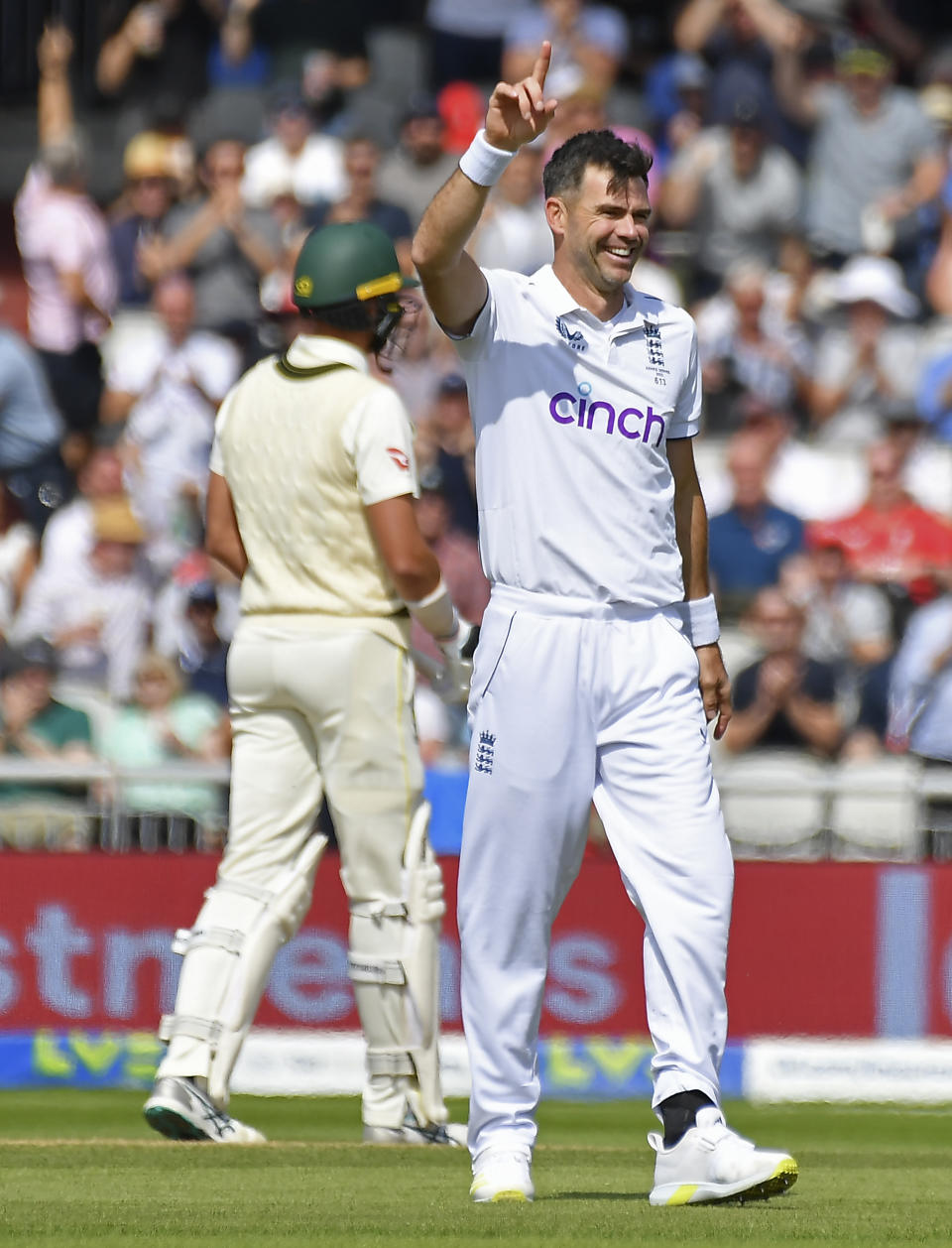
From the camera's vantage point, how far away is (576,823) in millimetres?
5445

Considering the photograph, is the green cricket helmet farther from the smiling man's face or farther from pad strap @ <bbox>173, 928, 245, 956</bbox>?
pad strap @ <bbox>173, 928, 245, 956</bbox>

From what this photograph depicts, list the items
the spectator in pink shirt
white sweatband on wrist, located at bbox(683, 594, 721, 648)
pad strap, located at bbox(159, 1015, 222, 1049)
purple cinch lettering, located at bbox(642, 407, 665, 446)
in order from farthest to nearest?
the spectator in pink shirt
pad strap, located at bbox(159, 1015, 222, 1049)
white sweatband on wrist, located at bbox(683, 594, 721, 648)
purple cinch lettering, located at bbox(642, 407, 665, 446)

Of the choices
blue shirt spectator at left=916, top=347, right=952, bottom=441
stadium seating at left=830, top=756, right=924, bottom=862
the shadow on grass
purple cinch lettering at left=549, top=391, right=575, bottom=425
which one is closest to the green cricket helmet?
purple cinch lettering at left=549, top=391, right=575, bottom=425

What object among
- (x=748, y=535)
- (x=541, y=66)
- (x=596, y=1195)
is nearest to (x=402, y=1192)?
(x=596, y=1195)

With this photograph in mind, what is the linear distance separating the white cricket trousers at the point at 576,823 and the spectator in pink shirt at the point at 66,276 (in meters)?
9.56

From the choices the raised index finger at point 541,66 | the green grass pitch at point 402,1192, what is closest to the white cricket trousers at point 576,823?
the green grass pitch at point 402,1192

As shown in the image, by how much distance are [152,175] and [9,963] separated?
282 inches

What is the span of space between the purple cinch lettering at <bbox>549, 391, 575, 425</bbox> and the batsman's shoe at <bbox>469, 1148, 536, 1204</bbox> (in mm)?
1592

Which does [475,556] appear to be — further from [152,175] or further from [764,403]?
[152,175]

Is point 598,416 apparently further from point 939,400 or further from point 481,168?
point 939,400

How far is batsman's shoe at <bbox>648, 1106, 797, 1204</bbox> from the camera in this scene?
515 cm

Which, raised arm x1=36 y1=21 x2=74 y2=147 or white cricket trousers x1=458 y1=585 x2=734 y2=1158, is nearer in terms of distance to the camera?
white cricket trousers x1=458 y1=585 x2=734 y2=1158

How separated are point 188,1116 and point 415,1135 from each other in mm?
662

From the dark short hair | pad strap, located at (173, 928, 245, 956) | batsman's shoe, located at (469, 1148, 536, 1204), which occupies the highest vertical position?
the dark short hair
